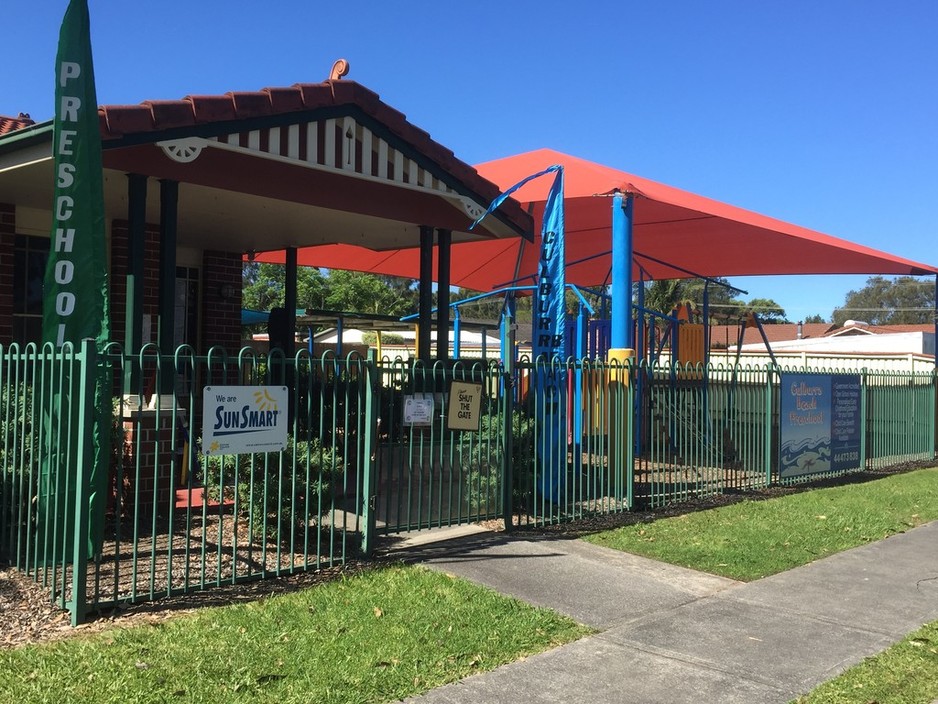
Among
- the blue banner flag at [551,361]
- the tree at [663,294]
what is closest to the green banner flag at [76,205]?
the blue banner flag at [551,361]

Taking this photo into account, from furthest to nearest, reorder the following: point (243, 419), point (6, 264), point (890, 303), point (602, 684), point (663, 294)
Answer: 1. point (890, 303)
2. point (663, 294)
3. point (6, 264)
4. point (243, 419)
5. point (602, 684)

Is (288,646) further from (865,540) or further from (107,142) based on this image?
(865,540)

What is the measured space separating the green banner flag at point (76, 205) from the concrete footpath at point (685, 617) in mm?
3297

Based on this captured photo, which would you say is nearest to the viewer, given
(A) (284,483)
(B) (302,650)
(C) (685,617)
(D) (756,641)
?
(B) (302,650)

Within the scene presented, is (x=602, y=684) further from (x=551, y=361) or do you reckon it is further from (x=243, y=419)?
(x=551, y=361)

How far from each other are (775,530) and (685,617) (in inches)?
138

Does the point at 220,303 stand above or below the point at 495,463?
above

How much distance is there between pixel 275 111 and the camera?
25.8 ft

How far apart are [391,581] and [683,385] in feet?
17.8

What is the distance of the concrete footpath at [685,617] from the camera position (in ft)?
15.0

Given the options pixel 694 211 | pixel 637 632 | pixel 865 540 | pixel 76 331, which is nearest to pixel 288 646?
pixel 637 632

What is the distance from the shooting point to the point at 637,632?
18.0 ft

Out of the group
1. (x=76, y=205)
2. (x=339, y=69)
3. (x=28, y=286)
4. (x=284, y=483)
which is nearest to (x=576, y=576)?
(x=284, y=483)

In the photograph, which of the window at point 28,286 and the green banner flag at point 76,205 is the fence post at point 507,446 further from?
Answer: the window at point 28,286
